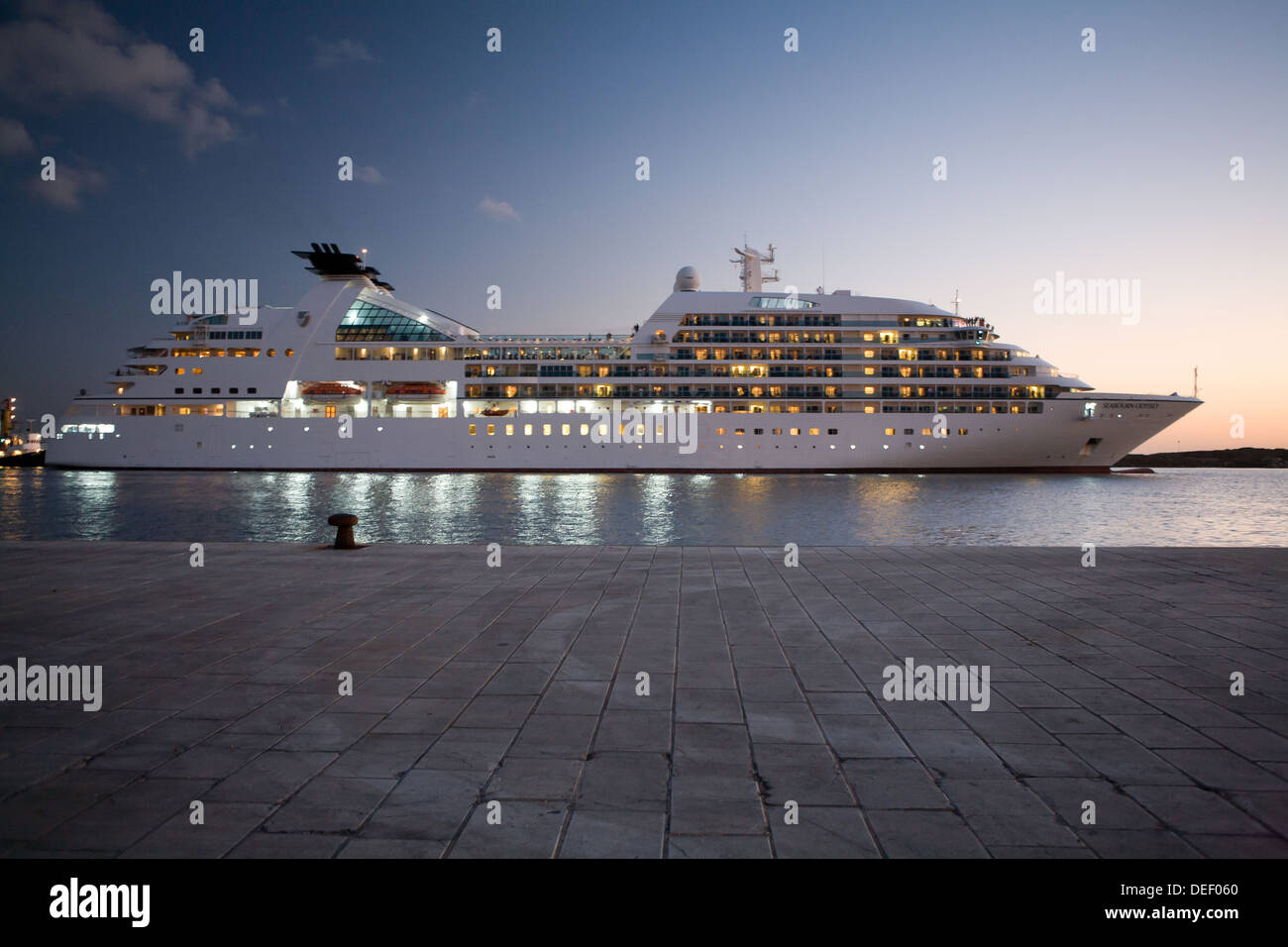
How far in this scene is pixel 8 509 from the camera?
34.5 m

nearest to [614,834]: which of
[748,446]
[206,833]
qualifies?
[206,833]

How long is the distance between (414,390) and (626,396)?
20.9 m

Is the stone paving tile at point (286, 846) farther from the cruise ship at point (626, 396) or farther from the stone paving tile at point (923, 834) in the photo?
the cruise ship at point (626, 396)

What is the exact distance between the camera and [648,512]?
3173 centimetres

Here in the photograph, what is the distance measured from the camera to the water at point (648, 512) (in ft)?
79.5

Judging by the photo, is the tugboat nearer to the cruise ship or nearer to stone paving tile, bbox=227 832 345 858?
the cruise ship

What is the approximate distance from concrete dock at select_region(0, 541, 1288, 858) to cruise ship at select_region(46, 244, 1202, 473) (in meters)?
53.8

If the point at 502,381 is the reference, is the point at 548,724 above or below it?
below

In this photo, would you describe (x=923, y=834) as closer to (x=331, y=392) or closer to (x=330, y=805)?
(x=330, y=805)

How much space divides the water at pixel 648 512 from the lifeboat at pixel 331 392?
12513mm

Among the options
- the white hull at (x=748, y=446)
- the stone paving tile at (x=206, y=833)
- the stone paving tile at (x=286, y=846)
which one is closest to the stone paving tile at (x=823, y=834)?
the stone paving tile at (x=286, y=846)
